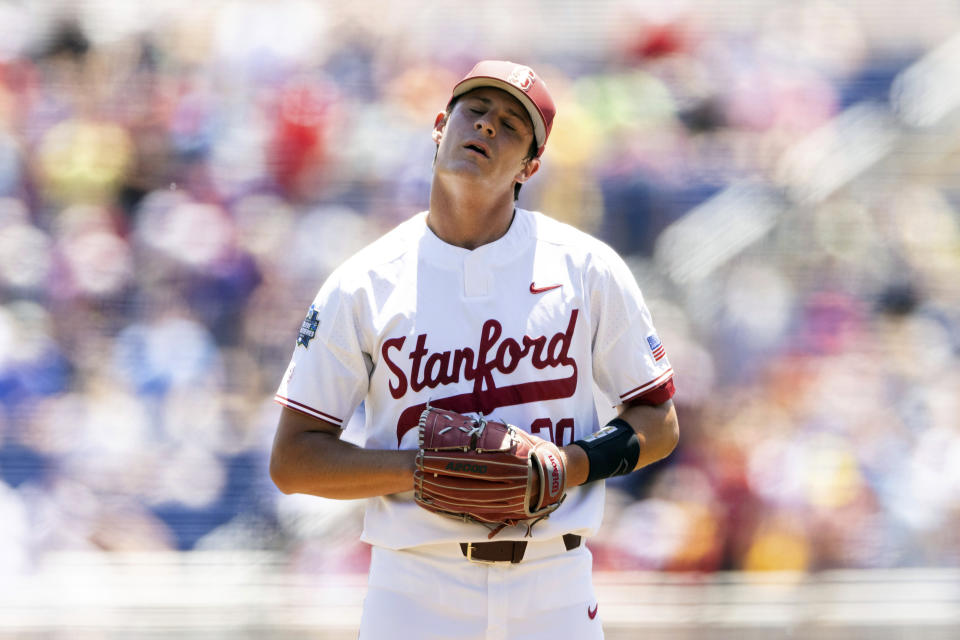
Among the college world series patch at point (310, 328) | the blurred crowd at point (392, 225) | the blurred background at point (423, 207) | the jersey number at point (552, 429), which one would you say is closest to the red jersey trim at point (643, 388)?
the jersey number at point (552, 429)

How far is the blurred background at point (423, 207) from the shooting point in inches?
150

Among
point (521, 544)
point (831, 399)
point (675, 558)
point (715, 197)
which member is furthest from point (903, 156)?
point (521, 544)

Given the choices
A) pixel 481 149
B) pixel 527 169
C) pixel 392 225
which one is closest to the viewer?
pixel 481 149

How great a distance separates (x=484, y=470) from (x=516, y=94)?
74 cm

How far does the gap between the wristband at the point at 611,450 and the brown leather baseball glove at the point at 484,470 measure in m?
0.08

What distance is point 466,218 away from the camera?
78.2 inches

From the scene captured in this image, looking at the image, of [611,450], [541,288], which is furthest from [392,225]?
[611,450]

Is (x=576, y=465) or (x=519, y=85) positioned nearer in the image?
(x=576, y=465)

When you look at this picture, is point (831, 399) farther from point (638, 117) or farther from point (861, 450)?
point (638, 117)

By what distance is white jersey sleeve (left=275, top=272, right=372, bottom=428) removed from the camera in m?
1.88

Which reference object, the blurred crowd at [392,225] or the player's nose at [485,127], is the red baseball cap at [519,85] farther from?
the blurred crowd at [392,225]

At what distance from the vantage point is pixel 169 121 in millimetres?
4090

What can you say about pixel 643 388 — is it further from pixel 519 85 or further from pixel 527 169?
pixel 519 85

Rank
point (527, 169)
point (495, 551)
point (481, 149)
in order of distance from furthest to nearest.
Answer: point (527, 169) < point (481, 149) < point (495, 551)
